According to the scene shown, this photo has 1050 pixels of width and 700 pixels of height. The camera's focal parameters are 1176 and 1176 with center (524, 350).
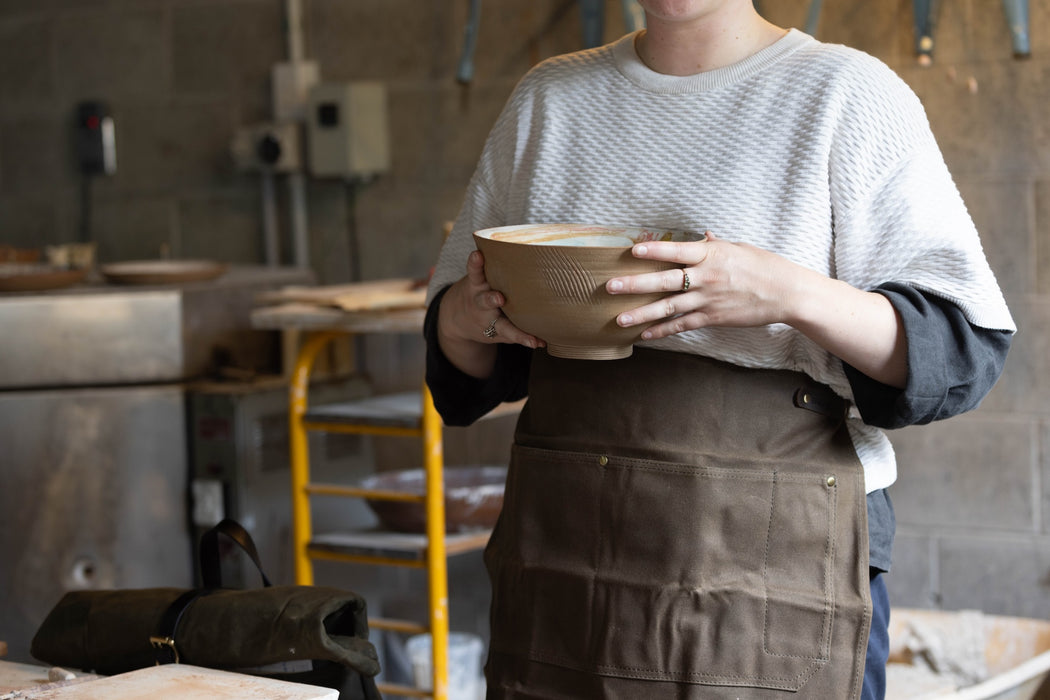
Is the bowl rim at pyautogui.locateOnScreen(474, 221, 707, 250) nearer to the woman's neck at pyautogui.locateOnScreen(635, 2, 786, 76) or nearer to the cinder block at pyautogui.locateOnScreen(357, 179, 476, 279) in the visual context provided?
the woman's neck at pyautogui.locateOnScreen(635, 2, 786, 76)

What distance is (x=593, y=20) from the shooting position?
2.70 meters

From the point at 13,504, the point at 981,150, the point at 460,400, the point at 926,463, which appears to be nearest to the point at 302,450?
the point at 13,504

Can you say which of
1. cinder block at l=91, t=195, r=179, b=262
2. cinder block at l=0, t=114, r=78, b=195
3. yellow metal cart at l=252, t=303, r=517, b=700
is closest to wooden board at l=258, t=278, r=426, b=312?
yellow metal cart at l=252, t=303, r=517, b=700

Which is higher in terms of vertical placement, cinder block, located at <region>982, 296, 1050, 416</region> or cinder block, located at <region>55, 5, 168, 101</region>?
cinder block, located at <region>55, 5, 168, 101</region>

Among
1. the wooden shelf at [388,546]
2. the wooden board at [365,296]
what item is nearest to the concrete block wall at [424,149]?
the wooden board at [365,296]

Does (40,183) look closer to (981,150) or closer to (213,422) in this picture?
(213,422)

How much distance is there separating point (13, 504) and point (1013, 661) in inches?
85.6

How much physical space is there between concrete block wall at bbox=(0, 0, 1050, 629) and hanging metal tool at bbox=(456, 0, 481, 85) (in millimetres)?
38

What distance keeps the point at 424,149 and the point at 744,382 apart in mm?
2001

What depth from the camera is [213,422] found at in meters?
2.66

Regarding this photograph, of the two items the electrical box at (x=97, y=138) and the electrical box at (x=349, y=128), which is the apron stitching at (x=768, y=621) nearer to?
the electrical box at (x=349, y=128)

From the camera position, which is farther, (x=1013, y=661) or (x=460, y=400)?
(x=1013, y=661)

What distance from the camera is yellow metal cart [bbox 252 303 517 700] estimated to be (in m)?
2.31

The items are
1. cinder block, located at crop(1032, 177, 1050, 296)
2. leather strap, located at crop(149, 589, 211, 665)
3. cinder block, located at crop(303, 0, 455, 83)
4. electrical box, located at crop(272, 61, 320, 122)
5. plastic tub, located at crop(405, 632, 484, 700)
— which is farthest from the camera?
electrical box, located at crop(272, 61, 320, 122)
